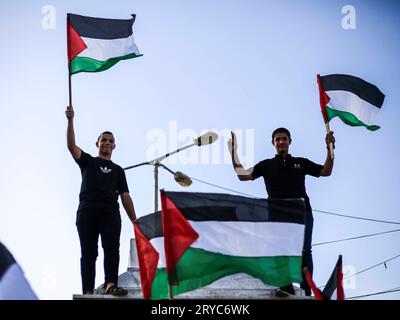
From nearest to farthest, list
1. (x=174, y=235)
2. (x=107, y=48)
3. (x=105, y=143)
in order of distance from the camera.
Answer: (x=174, y=235), (x=105, y=143), (x=107, y=48)

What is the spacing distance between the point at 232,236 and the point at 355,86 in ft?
15.1

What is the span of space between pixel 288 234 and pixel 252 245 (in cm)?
44

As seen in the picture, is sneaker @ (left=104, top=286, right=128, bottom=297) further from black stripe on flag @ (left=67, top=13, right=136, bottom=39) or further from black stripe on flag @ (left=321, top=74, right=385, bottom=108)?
black stripe on flag @ (left=321, top=74, right=385, bottom=108)

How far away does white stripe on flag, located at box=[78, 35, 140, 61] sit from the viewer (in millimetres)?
11836

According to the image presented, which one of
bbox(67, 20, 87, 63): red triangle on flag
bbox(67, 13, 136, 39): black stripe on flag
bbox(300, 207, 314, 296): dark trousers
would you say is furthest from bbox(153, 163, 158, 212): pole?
bbox(300, 207, 314, 296): dark trousers

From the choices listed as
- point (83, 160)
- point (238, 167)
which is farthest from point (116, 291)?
point (238, 167)

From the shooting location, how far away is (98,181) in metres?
9.71

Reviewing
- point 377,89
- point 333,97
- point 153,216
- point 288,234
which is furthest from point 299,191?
point 377,89

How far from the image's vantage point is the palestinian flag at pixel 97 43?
1170cm

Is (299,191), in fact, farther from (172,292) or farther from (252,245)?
(172,292)

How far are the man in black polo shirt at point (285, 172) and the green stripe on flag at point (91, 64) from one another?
2.67m

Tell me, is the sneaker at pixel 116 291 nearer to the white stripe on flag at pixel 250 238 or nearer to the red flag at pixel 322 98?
the white stripe on flag at pixel 250 238

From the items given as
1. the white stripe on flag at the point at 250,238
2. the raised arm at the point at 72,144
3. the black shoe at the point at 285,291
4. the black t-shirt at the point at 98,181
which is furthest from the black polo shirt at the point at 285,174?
the raised arm at the point at 72,144

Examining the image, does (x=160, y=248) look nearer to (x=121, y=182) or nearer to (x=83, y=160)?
(x=121, y=182)
